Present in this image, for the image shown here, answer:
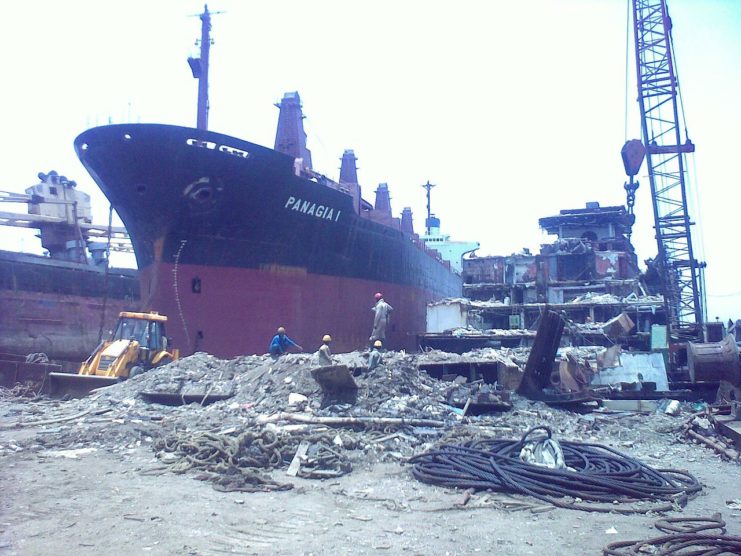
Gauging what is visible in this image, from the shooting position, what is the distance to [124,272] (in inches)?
1077

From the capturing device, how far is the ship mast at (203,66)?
21.3m

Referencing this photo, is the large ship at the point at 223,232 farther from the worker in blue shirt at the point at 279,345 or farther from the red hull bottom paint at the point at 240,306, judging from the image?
the worker in blue shirt at the point at 279,345

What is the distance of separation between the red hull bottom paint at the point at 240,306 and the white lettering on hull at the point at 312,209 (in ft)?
6.05

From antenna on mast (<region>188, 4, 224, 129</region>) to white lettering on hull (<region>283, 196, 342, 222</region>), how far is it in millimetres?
5974

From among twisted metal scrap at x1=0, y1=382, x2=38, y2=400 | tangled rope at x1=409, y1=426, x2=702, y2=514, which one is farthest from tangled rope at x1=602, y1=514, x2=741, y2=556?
twisted metal scrap at x1=0, y1=382, x2=38, y2=400

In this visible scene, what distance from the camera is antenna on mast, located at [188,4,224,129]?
21297 mm

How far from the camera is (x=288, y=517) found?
5.16 metres

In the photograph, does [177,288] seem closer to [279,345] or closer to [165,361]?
[165,361]

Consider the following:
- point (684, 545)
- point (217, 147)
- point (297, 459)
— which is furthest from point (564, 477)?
point (217, 147)

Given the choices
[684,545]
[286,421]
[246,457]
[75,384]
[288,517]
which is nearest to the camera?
[684,545]

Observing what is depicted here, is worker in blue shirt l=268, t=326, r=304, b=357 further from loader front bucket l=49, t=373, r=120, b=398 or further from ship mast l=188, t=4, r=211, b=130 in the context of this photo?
ship mast l=188, t=4, r=211, b=130

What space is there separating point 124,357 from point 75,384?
1103 millimetres

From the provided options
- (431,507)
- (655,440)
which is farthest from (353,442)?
(655,440)

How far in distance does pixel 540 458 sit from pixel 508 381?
588 centimetres
